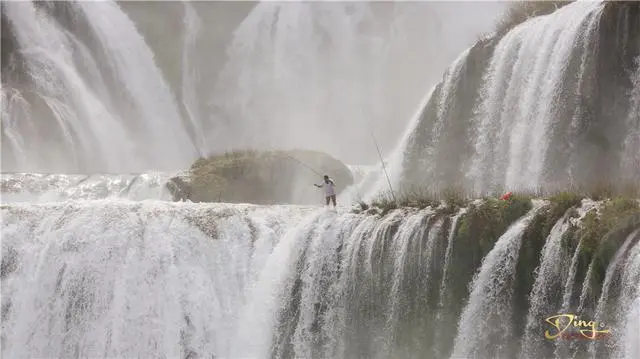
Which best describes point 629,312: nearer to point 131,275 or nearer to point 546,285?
point 546,285

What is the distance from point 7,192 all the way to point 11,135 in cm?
574

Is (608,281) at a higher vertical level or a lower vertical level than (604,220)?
lower

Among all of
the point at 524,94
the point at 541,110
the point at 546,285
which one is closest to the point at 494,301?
the point at 546,285

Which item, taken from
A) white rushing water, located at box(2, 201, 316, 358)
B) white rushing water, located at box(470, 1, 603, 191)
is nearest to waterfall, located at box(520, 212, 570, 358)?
white rushing water, located at box(470, 1, 603, 191)

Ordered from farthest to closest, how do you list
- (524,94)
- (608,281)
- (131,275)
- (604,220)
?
(524,94) < (131,275) < (604,220) < (608,281)

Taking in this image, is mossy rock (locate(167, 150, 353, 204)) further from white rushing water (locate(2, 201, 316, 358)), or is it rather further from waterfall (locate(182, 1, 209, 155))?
waterfall (locate(182, 1, 209, 155))

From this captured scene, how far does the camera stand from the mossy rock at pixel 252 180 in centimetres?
2200

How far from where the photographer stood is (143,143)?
3425 cm

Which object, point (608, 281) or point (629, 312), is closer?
point (629, 312)

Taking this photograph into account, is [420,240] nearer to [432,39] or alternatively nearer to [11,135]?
[11,135]

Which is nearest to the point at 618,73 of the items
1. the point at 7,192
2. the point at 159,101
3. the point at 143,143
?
the point at 7,192

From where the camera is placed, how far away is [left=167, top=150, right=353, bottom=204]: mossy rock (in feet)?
72.2

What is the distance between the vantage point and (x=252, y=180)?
23.2 meters

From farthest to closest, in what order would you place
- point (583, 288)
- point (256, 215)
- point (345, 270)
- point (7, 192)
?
point (7, 192)
point (256, 215)
point (345, 270)
point (583, 288)
